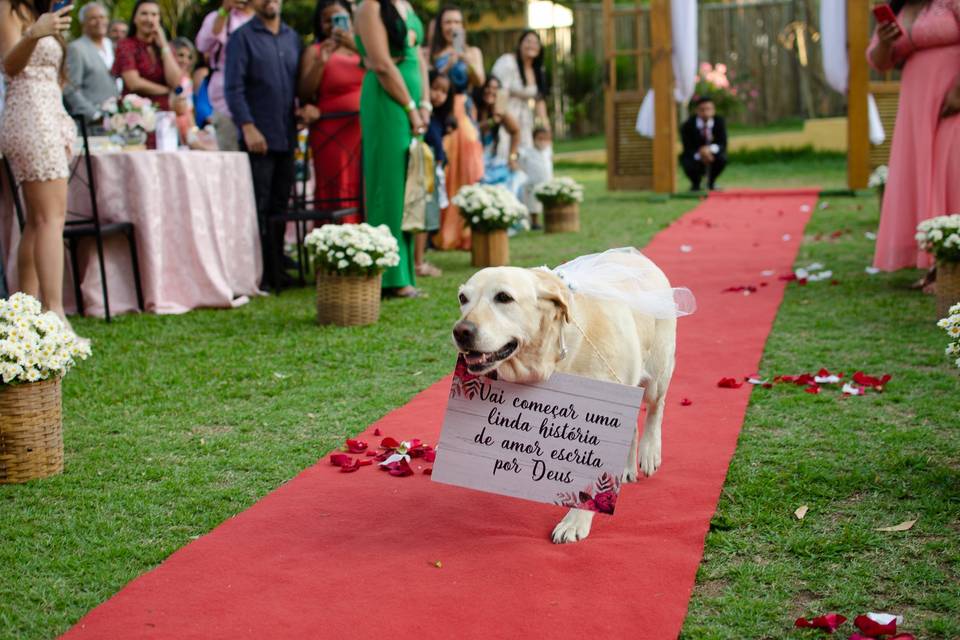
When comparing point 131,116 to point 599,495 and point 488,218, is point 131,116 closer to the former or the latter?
point 488,218

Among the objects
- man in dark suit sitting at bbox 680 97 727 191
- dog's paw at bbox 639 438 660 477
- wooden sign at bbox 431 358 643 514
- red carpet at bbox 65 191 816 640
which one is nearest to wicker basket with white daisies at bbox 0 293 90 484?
red carpet at bbox 65 191 816 640

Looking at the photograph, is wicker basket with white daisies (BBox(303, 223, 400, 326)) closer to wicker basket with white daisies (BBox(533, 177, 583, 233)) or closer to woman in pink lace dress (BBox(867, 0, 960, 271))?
woman in pink lace dress (BBox(867, 0, 960, 271))

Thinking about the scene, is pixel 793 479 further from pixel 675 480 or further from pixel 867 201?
pixel 867 201

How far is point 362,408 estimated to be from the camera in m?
4.57

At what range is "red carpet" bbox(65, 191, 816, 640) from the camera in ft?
8.41

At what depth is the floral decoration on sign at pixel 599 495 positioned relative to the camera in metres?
3.04

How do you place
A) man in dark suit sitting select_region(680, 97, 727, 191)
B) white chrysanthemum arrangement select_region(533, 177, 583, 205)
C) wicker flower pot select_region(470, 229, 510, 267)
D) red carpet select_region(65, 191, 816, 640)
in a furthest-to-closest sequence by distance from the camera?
man in dark suit sitting select_region(680, 97, 727, 191)
white chrysanthemum arrangement select_region(533, 177, 583, 205)
wicker flower pot select_region(470, 229, 510, 267)
red carpet select_region(65, 191, 816, 640)

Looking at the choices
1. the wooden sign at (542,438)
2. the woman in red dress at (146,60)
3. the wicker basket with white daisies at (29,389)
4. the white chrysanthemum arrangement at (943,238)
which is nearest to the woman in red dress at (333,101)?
the woman in red dress at (146,60)

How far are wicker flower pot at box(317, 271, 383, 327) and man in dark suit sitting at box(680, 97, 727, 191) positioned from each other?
9607 millimetres

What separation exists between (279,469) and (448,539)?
0.94 meters

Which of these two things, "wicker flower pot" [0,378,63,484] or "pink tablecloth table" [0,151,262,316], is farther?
"pink tablecloth table" [0,151,262,316]

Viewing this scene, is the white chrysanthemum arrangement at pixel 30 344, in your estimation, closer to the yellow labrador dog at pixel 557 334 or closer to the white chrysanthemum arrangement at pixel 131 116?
the yellow labrador dog at pixel 557 334

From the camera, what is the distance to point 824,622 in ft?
8.02

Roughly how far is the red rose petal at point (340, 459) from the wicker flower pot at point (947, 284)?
142 inches
